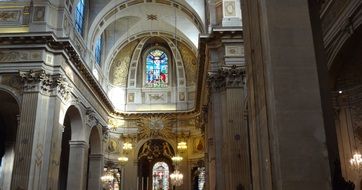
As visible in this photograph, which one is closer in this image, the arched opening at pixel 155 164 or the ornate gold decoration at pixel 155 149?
the ornate gold decoration at pixel 155 149

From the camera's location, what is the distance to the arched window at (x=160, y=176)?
2772 cm

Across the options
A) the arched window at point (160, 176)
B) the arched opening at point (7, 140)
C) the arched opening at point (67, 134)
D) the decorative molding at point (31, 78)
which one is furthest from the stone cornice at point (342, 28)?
the arched window at point (160, 176)

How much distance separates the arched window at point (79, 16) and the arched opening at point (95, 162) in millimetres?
5267

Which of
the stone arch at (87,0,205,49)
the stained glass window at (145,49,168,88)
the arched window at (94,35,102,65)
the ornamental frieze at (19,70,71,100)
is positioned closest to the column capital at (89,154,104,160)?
the arched window at (94,35,102,65)

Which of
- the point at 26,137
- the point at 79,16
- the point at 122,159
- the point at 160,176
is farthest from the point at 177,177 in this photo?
the point at 26,137

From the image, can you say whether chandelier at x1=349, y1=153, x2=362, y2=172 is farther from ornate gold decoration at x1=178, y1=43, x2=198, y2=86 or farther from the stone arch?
ornate gold decoration at x1=178, y1=43, x2=198, y2=86

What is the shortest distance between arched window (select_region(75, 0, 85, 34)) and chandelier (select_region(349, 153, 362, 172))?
13239mm

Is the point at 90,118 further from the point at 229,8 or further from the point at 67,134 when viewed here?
the point at 229,8

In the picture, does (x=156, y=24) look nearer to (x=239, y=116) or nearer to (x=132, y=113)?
(x=132, y=113)

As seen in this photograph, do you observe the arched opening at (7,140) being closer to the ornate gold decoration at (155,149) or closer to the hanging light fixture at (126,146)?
the hanging light fixture at (126,146)

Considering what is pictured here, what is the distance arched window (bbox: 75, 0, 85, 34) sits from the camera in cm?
1917

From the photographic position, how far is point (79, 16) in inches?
781

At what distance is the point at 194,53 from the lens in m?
26.0

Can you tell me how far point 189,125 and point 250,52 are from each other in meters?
19.3
